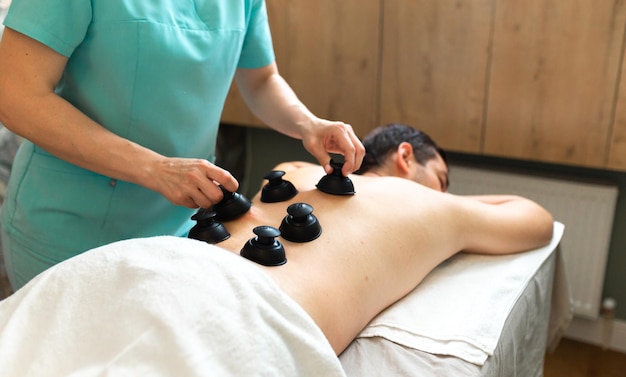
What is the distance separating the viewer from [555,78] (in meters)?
2.12

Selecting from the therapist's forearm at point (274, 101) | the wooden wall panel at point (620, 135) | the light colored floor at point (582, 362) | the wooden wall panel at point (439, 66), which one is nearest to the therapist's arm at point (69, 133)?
the therapist's forearm at point (274, 101)

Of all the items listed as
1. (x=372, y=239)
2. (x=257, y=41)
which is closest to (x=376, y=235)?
(x=372, y=239)

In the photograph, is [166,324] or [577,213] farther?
[577,213]

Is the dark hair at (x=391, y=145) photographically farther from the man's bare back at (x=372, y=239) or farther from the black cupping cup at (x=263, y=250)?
the black cupping cup at (x=263, y=250)

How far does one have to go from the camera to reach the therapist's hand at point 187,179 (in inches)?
42.5

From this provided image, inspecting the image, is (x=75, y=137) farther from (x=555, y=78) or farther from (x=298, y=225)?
(x=555, y=78)

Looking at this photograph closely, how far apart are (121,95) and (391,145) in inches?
30.1

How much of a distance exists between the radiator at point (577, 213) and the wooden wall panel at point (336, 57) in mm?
470

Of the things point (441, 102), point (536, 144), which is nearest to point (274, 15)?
point (441, 102)

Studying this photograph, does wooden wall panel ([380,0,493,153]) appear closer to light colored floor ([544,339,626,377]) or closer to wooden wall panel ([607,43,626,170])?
wooden wall panel ([607,43,626,170])

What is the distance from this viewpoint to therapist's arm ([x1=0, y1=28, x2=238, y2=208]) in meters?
1.08

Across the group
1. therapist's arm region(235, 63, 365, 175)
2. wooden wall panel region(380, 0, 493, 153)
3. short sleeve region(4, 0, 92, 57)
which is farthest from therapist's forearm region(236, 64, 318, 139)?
wooden wall panel region(380, 0, 493, 153)

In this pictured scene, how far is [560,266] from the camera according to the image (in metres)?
1.76

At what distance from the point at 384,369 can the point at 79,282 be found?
0.55m
